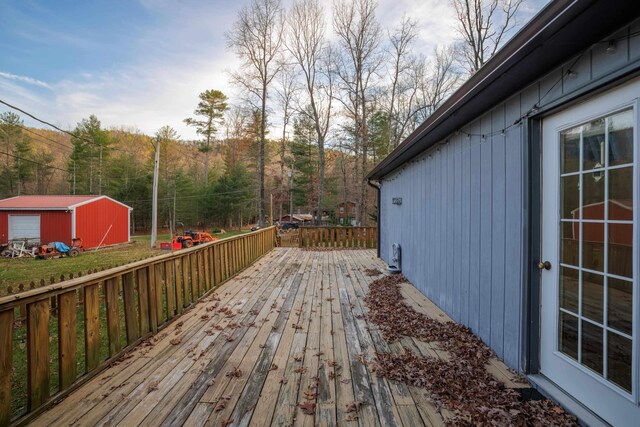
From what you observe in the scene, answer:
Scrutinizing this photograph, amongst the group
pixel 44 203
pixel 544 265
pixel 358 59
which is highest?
pixel 358 59

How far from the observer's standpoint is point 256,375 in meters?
2.28

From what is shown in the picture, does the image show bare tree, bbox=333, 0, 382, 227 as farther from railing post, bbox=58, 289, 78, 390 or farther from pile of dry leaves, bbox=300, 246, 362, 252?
railing post, bbox=58, 289, 78, 390

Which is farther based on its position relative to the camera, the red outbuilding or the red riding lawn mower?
the red outbuilding

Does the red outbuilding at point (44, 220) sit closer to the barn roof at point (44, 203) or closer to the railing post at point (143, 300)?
the barn roof at point (44, 203)

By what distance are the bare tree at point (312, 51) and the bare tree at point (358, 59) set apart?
0.82 m

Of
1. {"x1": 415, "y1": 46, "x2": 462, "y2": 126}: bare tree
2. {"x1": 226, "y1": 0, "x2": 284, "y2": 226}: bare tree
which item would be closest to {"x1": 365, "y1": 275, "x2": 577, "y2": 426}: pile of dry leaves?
A: {"x1": 226, "y1": 0, "x2": 284, "y2": 226}: bare tree

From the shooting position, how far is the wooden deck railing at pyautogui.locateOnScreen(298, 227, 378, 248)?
34.6ft

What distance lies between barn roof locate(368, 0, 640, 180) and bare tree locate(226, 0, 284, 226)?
13518mm

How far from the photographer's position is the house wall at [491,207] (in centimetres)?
182

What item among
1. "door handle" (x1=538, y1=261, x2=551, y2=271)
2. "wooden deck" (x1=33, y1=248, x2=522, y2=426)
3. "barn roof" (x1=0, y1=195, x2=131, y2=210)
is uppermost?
"barn roof" (x1=0, y1=195, x2=131, y2=210)

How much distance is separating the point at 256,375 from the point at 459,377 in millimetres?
1478

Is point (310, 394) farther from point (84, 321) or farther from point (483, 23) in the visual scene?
point (483, 23)

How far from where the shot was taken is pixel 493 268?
8.71 feet

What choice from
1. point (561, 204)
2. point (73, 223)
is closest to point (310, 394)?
point (561, 204)
